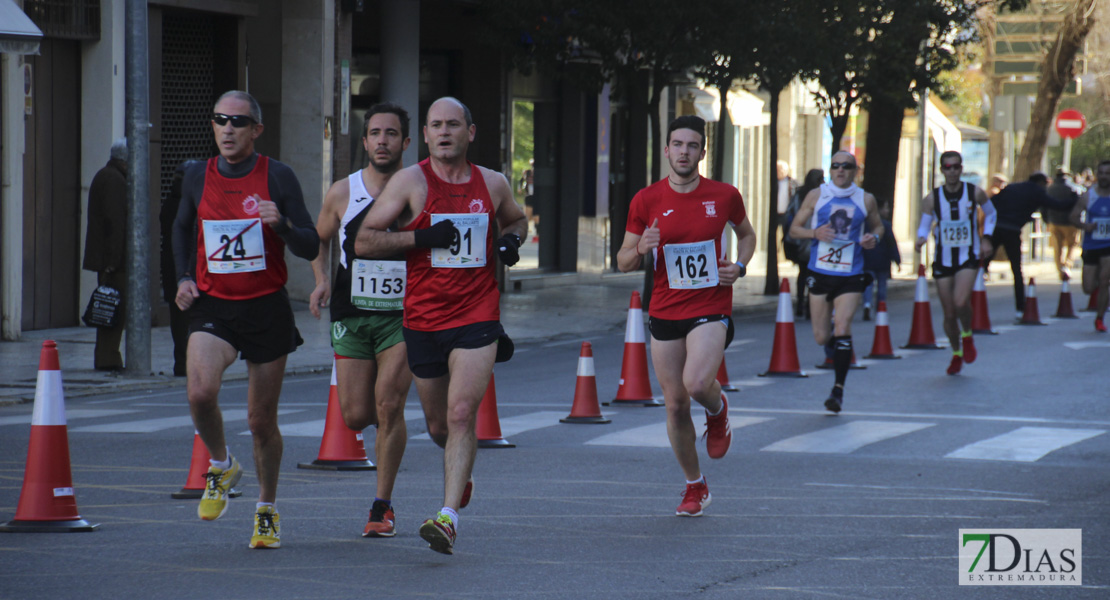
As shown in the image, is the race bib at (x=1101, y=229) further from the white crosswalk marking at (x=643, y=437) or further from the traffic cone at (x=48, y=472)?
the traffic cone at (x=48, y=472)

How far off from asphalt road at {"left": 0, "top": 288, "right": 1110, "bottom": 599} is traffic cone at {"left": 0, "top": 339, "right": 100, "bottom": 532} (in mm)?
172

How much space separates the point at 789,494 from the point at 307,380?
659 cm

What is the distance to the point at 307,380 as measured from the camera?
13906 millimetres

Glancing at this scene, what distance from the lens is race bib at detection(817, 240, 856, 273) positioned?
1225 centimetres

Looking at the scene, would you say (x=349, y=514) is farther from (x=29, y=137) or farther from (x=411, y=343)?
(x=29, y=137)

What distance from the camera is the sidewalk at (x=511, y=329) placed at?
43.2 ft

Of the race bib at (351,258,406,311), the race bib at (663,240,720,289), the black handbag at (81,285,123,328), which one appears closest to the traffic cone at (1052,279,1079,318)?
the black handbag at (81,285,123,328)

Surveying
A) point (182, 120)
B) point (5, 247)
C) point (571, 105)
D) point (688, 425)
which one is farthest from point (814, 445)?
point (571, 105)

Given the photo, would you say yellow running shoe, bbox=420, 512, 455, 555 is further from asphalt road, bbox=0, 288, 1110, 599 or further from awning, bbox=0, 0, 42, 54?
awning, bbox=0, 0, 42, 54

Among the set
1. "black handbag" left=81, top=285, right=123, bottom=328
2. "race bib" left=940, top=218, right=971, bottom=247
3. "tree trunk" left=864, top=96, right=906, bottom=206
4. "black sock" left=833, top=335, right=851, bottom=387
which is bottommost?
"black sock" left=833, top=335, right=851, bottom=387

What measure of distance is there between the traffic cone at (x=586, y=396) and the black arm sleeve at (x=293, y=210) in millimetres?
4528

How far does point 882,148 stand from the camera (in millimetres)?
27875

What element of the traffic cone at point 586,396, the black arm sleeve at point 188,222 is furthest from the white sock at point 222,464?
the traffic cone at point 586,396

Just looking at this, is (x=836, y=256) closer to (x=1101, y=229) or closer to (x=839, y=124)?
(x=1101, y=229)
